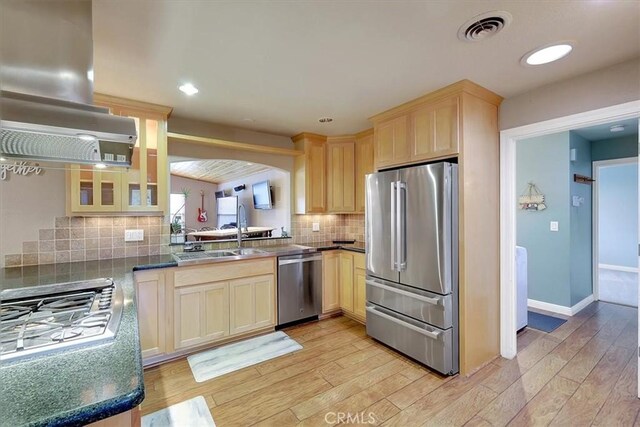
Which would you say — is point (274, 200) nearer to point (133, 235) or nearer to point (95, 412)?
point (133, 235)

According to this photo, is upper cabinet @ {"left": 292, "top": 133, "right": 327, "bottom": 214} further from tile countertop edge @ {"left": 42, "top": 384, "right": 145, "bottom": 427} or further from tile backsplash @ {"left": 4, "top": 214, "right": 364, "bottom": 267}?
tile countertop edge @ {"left": 42, "top": 384, "right": 145, "bottom": 427}

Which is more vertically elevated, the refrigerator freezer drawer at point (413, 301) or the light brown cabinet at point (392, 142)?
the light brown cabinet at point (392, 142)

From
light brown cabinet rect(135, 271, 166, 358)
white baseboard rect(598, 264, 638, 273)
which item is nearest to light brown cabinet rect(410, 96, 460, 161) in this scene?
light brown cabinet rect(135, 271, 166, 358)

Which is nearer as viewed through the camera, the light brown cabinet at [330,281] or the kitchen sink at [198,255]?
the kitchen sink at [198,255]

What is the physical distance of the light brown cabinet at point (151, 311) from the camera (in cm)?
244

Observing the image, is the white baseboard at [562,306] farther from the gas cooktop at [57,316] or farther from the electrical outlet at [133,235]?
the electrical outlet at [133,235]

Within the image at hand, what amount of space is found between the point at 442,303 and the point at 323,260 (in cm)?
158

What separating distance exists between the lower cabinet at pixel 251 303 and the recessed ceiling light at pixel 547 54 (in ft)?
9.55

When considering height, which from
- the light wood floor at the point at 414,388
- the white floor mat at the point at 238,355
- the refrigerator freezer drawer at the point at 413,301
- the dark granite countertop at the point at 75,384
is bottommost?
the light wood floor at the point at 414,388

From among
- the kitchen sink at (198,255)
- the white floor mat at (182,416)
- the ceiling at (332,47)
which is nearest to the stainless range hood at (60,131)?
the ceiling at (332,47)

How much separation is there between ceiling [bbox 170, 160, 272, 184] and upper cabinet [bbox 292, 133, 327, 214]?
1.27 metres

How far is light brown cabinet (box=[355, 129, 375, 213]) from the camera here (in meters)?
3.70

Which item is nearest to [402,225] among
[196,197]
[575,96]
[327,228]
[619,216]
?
[575,96]

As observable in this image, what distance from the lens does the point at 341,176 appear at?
392 cm
